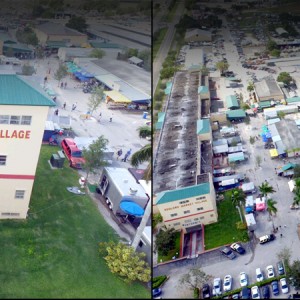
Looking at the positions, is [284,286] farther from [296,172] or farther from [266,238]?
[296,172]

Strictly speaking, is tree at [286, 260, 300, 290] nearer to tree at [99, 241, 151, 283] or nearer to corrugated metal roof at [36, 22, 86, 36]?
tree at [99, 241, 151, 283]

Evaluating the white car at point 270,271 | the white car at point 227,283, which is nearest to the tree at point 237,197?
the white car at point 270,271

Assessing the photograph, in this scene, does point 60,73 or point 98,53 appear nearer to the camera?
point 60,73

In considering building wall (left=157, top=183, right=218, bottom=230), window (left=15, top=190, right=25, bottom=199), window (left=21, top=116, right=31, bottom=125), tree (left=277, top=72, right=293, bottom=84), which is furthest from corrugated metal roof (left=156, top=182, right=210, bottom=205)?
tree (left=277, top=72, right=293, bottom=84)

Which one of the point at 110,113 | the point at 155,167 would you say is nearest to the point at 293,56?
the point at 110,113

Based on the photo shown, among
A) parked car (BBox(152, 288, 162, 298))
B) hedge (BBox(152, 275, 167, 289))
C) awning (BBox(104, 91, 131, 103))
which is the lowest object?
hedge (BBox(152, 275, 167, 289))

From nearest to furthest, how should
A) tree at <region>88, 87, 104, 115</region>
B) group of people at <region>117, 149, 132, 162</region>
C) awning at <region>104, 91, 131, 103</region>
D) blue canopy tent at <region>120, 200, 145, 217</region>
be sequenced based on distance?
1. blue canopy tent at <region>120, 200, 145, 217</region>
2. group of people at <region>117, 149, 132, 162</region>
3. tree at <region>88, 87, 104, 115</region>
4. awning at <region>104, 91, 131, 103</region>

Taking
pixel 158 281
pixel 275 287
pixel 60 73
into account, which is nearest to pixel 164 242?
pixel 158 281

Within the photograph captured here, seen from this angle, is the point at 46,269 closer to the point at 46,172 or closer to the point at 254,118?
the point at 46,172

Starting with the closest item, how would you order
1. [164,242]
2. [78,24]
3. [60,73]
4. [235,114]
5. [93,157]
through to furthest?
[164,242], [93,157], [235,114], [60,73], [78,24]
